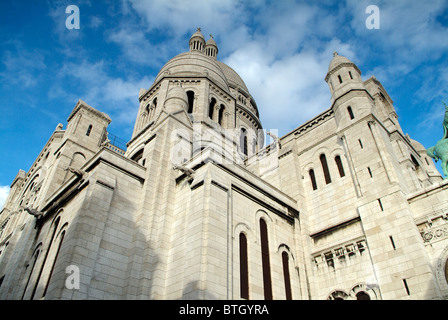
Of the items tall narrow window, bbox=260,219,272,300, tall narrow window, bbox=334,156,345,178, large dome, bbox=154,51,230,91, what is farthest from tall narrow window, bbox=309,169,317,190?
large dome, bbox=154,51,230,91

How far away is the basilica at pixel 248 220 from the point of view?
14.7 m

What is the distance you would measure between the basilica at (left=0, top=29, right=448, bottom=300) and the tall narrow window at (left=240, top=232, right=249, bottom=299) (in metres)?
0.07

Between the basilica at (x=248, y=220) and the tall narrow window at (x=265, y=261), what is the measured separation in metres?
0.07

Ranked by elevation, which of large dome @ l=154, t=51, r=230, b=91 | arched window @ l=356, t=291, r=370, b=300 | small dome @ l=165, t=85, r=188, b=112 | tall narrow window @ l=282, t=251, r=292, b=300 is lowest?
arched window @ l=356, t=291, r=370, b=300

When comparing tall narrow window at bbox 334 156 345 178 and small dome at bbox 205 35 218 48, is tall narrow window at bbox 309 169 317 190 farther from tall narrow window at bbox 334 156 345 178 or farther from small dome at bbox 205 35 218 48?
small dome at bbox 205 35 218 48

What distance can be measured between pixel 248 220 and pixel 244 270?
2749 mm

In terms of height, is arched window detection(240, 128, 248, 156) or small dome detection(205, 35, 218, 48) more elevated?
small dome detection(205, 35, 218, 48)

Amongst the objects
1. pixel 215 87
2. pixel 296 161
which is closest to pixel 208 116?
pixel 215 87

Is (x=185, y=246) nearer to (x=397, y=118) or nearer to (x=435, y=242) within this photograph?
(x=435, y=242)

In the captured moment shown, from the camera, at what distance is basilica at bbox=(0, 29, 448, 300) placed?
14.7 m

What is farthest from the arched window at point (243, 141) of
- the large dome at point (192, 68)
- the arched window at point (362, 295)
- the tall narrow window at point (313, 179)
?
the arched window at point (362, 295)

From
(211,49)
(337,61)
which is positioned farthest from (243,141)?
(211,49)

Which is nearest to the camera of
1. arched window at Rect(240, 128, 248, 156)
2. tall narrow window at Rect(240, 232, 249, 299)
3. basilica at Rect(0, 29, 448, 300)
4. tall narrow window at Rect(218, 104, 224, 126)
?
basilica at Rect(0, 29, 448, 300)

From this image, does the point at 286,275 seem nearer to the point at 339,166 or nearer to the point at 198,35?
the point at 339,166
